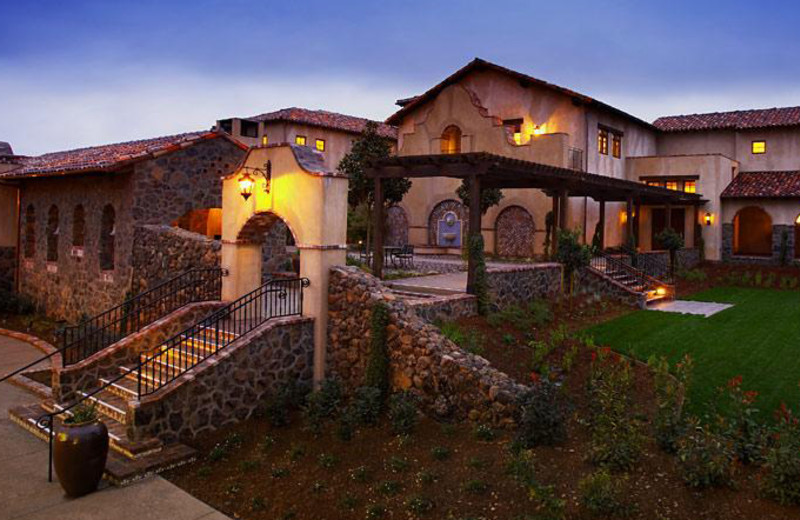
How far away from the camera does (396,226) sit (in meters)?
31.9

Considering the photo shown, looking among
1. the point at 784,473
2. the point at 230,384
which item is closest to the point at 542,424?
the point at 784,473

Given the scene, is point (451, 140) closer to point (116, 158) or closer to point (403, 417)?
point (116, 158)

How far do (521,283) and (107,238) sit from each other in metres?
12.4

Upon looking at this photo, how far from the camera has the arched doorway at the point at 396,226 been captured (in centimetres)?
3144

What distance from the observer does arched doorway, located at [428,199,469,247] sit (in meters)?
29.2

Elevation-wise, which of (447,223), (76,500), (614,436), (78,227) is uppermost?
(447,223)

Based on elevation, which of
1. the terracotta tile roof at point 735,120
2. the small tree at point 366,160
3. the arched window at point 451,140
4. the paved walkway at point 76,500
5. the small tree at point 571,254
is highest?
the terracotta tile roof at point 735,120

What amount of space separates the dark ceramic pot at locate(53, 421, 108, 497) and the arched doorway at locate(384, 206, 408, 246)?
2355cm

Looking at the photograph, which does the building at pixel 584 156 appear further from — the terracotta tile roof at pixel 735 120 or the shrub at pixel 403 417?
the shrub at pixel 403 417

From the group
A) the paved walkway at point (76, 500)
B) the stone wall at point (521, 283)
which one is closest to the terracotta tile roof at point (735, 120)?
the stone wall at point (521, 283)

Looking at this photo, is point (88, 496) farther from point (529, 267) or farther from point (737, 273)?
point (737, 273)

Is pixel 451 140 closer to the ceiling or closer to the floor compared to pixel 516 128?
closer to the floor

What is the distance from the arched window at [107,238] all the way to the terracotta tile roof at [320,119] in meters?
18.9

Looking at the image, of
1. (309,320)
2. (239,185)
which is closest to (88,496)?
(309,320)
